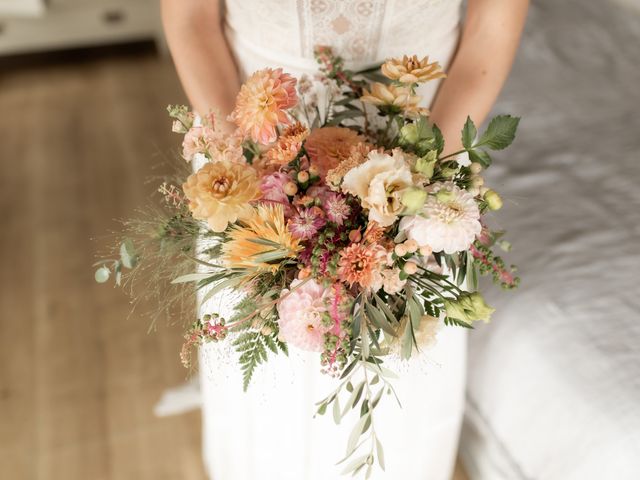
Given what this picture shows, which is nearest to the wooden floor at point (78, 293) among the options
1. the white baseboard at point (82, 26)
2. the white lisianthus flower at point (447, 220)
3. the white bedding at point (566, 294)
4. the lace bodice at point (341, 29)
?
the white baseboard at point (82, 26)

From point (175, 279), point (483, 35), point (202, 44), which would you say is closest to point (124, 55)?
point (202, 44)

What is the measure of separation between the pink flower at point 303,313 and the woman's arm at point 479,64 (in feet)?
1.54

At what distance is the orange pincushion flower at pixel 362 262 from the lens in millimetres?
692

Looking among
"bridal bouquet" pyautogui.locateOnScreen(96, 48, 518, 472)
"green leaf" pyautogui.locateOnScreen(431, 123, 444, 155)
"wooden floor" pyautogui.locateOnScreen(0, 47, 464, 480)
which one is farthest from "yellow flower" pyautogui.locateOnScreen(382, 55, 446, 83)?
"wooden floor" pyautogui.locateOnScreen(0, 47, 464, 480)

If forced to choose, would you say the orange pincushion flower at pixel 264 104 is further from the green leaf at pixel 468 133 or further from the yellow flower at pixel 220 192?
the green leaf at pixel 468 133

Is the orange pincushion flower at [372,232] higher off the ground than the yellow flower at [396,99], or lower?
lower

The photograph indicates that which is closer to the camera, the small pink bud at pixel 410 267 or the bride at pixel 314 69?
the small pink bud at pixel 410 267

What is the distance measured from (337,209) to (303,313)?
0.13 meters

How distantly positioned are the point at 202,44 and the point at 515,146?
0.82 m

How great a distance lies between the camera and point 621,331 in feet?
3.74

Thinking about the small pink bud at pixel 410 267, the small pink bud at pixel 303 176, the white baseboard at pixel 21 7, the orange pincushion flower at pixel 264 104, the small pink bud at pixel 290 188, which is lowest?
the small pink bud at pixel 410 267

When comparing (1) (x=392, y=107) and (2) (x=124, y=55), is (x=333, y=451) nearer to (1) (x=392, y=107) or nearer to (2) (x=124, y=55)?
(1) (x=392, y=107)

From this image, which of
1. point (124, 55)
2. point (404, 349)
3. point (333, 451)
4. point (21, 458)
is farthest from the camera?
point (124, 55)

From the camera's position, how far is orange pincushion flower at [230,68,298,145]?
2.43 ft
